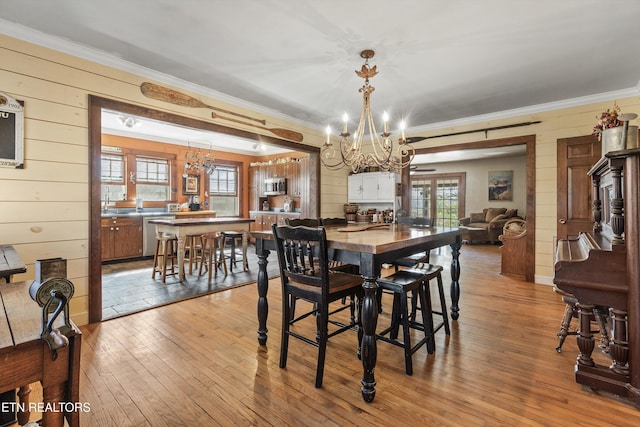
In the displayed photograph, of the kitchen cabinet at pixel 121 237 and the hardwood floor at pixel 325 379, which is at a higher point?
the kitchen cabinet at pixel 121 237

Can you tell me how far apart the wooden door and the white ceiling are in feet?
1.99

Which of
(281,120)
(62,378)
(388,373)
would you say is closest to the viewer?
(62,378)

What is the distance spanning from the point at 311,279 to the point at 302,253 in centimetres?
18

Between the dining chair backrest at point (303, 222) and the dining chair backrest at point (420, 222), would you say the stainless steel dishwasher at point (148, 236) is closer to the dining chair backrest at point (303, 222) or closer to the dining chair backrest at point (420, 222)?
the dining chair backrest at point (303, 222)

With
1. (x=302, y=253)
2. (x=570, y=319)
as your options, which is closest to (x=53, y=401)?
(x=302, y=253)

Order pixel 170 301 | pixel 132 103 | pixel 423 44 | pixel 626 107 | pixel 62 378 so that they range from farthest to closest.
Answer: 1. pixel 626 107
2. pixel 170 301
3. pixel 132 103
4. pixel 423 44
5. pixel 62 378

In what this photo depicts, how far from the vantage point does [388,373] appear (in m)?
2.04

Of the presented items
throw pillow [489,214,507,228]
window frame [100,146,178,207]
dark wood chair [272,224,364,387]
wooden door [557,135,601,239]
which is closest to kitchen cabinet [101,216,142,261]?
window frame [100,146,178,207]

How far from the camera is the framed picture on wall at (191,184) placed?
7113 mm

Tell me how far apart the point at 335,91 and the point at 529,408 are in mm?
3488

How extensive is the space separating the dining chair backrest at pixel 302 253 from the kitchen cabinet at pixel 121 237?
5058 mm

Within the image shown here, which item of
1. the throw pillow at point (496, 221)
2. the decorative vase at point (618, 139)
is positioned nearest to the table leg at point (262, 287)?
the decorative vase at point (618, 139)

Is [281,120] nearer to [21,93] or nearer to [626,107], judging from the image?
[21,93]

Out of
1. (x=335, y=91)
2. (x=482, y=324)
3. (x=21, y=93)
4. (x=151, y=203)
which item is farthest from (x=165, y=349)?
(x=151, y=203)
